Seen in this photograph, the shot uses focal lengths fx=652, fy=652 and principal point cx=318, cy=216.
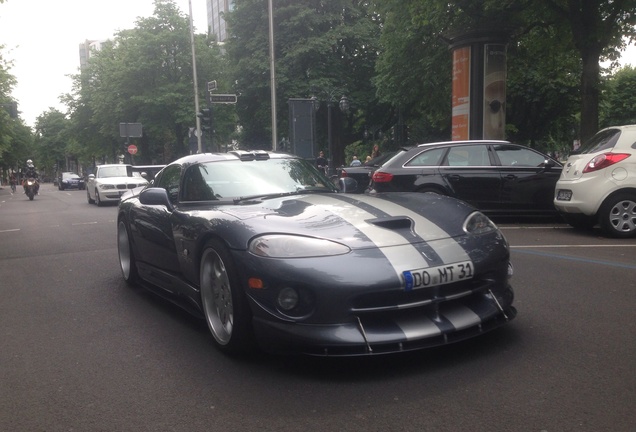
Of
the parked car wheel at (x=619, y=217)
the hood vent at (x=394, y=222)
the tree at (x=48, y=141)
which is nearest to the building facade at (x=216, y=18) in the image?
the tree at (x=48, y=141)

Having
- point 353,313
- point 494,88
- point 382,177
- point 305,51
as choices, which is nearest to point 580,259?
point 382,177

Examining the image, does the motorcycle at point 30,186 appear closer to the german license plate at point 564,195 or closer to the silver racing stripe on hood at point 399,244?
the german license plate at point 564,195

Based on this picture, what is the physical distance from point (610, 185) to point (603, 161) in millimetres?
351

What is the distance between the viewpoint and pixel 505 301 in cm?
409

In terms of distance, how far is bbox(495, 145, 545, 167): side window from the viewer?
11.1m

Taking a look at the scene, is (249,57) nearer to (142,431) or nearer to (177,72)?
(177,72)

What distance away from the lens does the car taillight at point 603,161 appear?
29.8 ft

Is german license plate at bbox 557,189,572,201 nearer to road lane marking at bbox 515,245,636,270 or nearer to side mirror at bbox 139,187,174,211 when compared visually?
road lane marking at bbox 515,245,636,270

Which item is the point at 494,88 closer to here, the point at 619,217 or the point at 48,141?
the point at 619,217

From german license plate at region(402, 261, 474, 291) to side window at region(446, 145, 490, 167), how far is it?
766 cm

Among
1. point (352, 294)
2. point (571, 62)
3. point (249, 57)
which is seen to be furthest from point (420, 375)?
point (249, 57)

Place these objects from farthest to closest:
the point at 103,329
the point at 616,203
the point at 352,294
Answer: the point at 616,203 → the point at 103,329 → the point at 352,294

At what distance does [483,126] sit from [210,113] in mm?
10456

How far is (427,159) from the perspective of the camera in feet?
37.1
